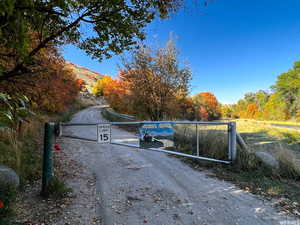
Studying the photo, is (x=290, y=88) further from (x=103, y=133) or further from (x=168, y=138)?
(x=103, y=133)

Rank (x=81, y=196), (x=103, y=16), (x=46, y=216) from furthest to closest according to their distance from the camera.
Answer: (x=103, y=16) < (x=81, y=196) < (x=46, y=216)

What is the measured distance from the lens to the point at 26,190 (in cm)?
266

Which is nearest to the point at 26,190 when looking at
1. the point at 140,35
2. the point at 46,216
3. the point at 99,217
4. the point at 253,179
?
the point at 46,216

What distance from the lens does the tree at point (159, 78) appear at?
9938 mm

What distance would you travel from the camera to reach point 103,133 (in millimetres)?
2771

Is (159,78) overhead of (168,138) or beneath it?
overhead

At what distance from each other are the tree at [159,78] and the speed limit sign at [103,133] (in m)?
7.19

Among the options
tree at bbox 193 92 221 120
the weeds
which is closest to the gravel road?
the weeds

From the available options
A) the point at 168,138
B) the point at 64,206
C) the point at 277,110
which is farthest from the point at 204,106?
the point at 64,206

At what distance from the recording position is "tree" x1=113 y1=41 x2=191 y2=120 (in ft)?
32.6

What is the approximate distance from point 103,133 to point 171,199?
1.67 metres

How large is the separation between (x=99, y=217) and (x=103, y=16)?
11.7 ft

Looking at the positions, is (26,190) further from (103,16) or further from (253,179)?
(253,179)

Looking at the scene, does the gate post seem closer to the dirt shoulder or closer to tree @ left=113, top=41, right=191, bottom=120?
the dirt shoulder
